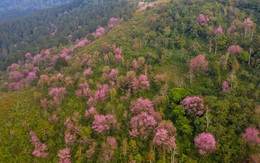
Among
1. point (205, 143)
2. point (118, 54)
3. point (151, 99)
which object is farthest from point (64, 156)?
point (118, 54)

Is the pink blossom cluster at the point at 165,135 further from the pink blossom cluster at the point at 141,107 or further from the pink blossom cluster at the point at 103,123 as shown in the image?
the pink blossom cluster at the point at 103,123

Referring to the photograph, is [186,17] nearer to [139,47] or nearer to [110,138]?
[139,47]

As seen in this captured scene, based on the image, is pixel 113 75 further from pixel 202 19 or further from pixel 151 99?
pixel 202 19

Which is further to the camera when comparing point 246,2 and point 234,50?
point 246,2

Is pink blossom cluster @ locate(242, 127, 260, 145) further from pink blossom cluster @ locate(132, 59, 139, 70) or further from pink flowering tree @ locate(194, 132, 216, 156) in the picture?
pink blossom cluster @ locate(132, 59, 139, 70)

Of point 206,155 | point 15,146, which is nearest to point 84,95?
point 15,146

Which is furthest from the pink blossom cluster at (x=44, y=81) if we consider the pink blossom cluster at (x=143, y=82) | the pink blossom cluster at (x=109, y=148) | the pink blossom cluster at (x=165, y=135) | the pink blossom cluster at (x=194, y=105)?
the pink blossom cluster at (x=194, y=105)
